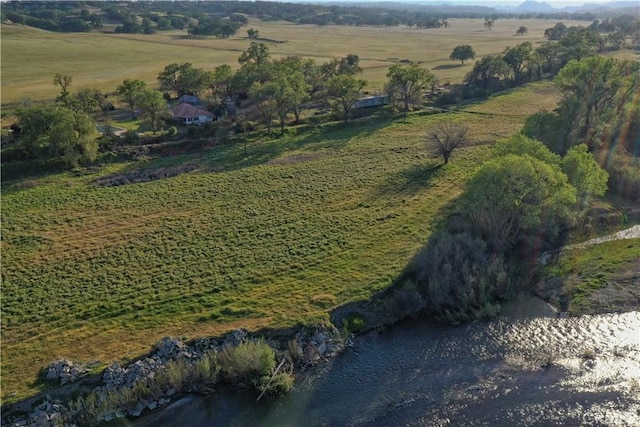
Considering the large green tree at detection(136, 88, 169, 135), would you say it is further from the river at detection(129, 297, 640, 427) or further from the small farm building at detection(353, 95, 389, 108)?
the river at detection(129, 297, 640, 427)

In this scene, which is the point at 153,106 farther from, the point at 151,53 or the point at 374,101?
the point at 151,53

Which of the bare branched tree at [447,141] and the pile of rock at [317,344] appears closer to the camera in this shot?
the pile of rock at [317,344]

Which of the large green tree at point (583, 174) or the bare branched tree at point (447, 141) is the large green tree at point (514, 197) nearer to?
the large green tree at point (583, 174)

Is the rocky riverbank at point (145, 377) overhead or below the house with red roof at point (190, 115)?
below

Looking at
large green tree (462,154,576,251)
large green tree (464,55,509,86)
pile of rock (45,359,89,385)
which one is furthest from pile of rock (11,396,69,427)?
large green tree (464,55,509,86)

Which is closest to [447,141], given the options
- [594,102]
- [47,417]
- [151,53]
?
[594,102]

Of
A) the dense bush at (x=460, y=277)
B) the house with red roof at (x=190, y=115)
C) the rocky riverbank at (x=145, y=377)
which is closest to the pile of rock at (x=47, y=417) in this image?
the rocky riverbank at (x=145, y=377)
